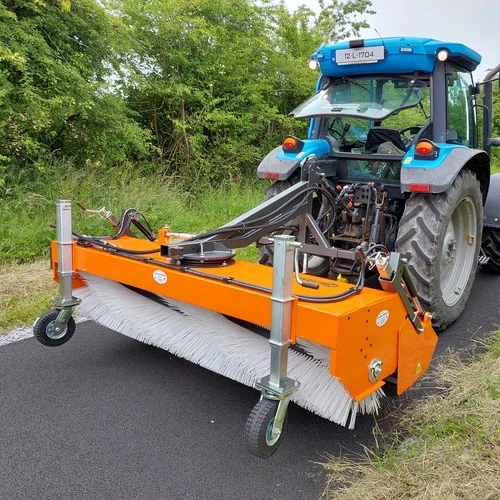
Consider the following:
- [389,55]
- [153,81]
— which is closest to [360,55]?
[389,55]

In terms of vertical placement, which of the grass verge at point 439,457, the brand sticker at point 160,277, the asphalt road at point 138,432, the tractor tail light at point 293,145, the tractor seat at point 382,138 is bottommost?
the asphalt road at point 138,432

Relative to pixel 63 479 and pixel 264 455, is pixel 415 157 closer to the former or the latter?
pixel 264 455

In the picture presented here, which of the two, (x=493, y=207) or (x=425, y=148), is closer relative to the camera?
(x=425, y=148)

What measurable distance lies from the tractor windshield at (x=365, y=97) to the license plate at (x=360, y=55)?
0.21 meters

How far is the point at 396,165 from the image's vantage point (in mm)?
3883

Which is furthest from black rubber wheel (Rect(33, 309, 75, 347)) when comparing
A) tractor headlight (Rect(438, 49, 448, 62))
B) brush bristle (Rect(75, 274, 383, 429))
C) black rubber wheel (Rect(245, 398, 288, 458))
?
tractor headlight (Rect(438, 49, 448, 62))

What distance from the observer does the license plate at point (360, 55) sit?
145 inches

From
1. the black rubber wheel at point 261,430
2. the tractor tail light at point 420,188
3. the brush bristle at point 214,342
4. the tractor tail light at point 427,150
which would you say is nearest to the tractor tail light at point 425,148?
the tractor tail light at point 427,150

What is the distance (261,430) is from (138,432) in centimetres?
76

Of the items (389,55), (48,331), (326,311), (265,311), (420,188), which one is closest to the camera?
(326,311)

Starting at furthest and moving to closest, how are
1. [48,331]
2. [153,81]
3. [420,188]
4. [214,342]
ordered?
[153,81] < [420,188] < [48,331] < [214,342]

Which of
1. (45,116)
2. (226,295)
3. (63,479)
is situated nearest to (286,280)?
(226,295)

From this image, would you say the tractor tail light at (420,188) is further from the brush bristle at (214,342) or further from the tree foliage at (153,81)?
the tree foliage at (153,81)

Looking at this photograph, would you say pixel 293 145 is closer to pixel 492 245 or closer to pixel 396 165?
pixel 396 165
